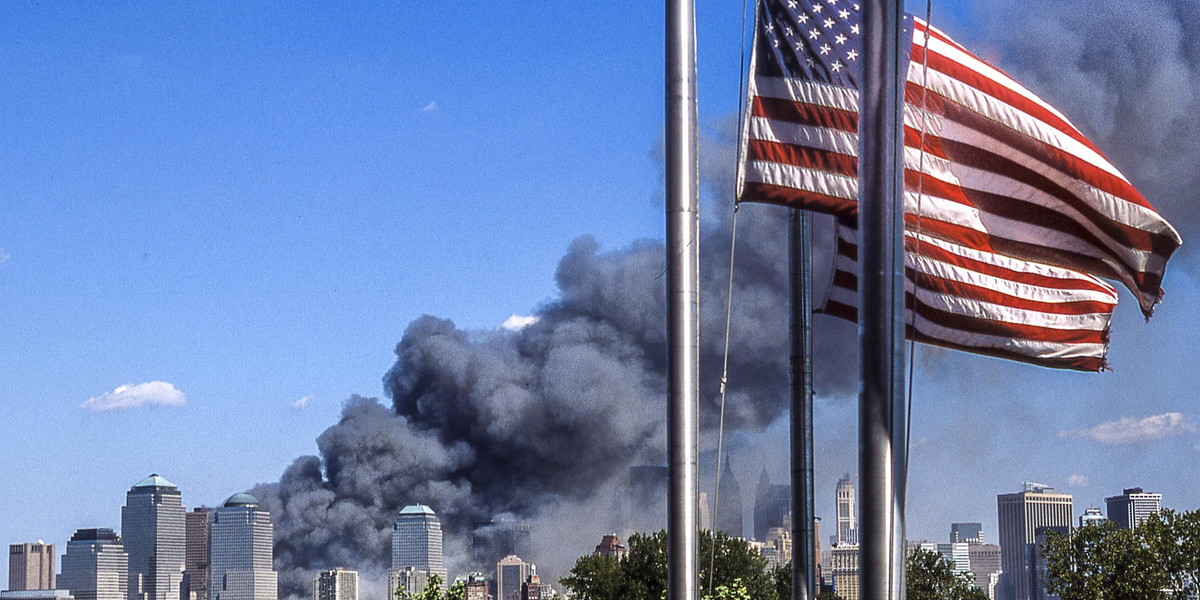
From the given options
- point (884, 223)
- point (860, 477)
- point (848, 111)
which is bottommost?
point (860, 477)

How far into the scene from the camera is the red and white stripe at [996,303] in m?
12.8

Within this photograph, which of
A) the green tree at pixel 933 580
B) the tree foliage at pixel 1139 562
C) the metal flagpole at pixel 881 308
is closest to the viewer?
the metal flagpole at pixel 881 308

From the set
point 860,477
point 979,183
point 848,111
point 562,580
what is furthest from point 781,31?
point 562,580

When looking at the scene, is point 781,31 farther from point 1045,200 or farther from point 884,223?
point 884,223

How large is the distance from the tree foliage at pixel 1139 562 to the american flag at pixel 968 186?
25761 mm

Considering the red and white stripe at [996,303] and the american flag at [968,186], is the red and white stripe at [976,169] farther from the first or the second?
the red and white stripe at [996,303]

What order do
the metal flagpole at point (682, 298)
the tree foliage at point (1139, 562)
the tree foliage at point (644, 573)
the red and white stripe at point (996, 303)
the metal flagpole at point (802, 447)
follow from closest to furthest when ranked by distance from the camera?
the metal flagpole at point (682, 298) < the red and white stripe at point (996, 303) < the metal flagpole at point (802, 447) < the tree foliage at point (1139, 562) < the tree foliage at point (644, 573)

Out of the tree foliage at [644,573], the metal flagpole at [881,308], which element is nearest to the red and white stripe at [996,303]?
the metal flagpole at [881,308]

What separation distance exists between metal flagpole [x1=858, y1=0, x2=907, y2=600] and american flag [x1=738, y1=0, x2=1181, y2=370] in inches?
110

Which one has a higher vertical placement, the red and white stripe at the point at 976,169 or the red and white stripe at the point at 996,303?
the red and white stripe at the point at 976,169

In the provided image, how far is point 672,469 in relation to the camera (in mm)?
10508

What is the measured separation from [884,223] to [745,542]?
185ft

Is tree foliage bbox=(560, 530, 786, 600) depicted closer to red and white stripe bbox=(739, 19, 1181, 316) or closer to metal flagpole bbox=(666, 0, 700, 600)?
red and white stripe bbox=(739, 19, 1181, 316)

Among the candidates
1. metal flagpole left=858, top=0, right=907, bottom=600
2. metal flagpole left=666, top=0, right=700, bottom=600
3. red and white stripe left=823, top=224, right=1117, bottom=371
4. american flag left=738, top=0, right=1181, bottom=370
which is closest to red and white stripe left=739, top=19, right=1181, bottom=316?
american flag left=738, top=0, right=1181, bottom=370
